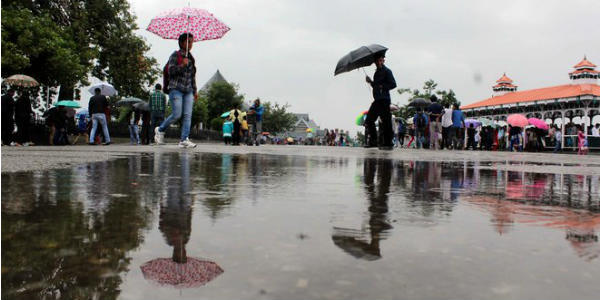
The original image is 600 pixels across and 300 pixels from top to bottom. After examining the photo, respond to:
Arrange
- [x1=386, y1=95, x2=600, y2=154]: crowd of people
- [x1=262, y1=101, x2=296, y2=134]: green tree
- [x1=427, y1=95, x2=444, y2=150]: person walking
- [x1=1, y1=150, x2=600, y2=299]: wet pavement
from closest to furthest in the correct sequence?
1. [x1=1, y1=150, x2=600, y2=299]: wet pavement
2. [x1=427, y1=95, x2=444, y2=150]: person walking
3. [x1=386, y1=95, x2=600, y2=154]: crowd of people
4. [x1=262, y1=101, x2=296, y2=134]: green tree

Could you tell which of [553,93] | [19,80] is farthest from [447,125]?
[553,93]

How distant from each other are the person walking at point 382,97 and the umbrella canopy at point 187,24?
11.6ft

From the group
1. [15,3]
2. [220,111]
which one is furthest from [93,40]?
[220,111]

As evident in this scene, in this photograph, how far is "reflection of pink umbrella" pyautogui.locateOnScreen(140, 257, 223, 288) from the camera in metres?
1.12

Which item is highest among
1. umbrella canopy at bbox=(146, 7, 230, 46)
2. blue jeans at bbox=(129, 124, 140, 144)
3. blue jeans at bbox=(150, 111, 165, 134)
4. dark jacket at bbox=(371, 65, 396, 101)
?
umbrella canopy at bbox=(146, 7, 230, 46)

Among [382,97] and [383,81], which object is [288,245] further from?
[382,97]

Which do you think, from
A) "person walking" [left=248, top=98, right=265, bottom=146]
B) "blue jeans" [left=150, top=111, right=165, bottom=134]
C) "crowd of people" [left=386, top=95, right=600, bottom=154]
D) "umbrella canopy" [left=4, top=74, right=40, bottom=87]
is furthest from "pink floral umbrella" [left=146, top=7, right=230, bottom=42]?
"umbrella canopy" [left=4, top=74, right=40, bottom=87]

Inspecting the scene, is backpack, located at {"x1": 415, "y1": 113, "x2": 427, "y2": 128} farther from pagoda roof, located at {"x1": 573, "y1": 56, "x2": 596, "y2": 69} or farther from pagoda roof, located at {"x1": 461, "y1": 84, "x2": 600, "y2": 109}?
pagoda roof, located at {"x1": 573, "y1": 56, "x2": 596, "y2": 69}

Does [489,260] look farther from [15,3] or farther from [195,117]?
[195,117]

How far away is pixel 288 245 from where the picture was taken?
1482mm

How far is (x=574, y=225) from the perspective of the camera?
1.98m

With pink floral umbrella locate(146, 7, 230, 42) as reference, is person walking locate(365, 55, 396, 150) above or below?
below

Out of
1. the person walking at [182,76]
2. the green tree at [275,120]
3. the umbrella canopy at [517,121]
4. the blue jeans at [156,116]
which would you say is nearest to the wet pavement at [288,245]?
the person walking at [182,76]

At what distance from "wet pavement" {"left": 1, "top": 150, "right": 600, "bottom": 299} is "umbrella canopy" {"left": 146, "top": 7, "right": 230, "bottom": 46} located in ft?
28.9
